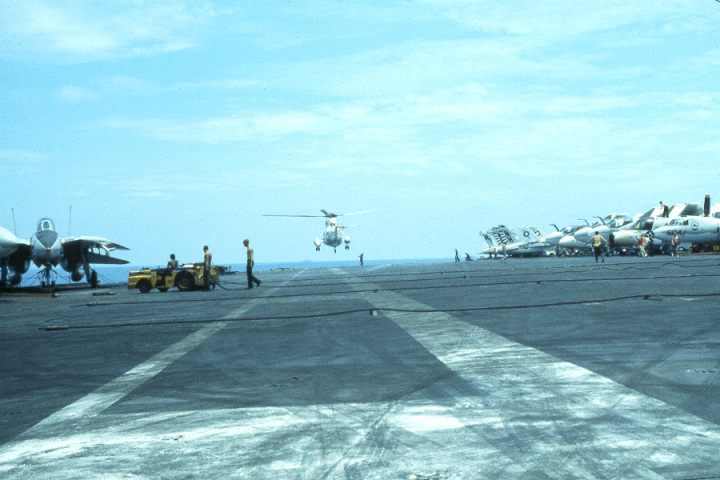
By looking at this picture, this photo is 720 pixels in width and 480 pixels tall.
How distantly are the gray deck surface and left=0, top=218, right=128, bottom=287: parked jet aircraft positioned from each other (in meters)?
25.8

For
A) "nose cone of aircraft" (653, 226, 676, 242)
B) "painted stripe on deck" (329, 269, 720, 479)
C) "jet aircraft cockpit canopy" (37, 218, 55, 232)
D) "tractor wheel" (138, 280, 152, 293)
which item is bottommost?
"painted stripe on deck" (329, 269, 720, 479)

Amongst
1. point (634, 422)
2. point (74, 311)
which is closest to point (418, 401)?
point (634, 422)

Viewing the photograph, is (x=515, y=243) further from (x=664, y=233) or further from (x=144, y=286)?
(x=144, y=286)

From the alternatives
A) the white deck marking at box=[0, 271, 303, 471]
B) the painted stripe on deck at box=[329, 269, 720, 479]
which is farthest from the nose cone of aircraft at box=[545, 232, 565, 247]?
the painted stripe on deck at box=[329, 269, 720, 479]

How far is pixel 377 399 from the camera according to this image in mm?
7504

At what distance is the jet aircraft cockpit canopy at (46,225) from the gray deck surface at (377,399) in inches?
1141

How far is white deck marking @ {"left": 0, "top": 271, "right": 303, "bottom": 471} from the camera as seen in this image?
6275 mm

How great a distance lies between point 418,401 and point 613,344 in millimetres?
4683

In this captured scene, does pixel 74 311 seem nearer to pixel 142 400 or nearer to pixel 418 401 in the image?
pixel 142 400

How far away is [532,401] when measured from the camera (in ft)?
23.4

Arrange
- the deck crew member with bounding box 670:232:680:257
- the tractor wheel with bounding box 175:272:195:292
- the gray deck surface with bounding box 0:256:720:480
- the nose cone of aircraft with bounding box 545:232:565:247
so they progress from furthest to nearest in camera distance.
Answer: the nose cone of aircraft with bounding box 545:232:565:247
the deck crew member with bounding box 670:232:680:257
the tractor wheel with bounding box 175:272:195:292
the gray deck surface with bounding box 0:256:720:480

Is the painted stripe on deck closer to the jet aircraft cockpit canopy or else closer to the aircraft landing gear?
the jet aircraft cockpit canopy

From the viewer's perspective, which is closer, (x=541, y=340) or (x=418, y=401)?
(x=418, y=401)

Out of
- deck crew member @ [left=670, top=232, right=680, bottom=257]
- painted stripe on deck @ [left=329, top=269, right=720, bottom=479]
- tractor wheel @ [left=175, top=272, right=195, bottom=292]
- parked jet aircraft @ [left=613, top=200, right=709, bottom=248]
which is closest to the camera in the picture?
painted stripe on deck @ [left=329, top=269, right=720, bottom=479]
